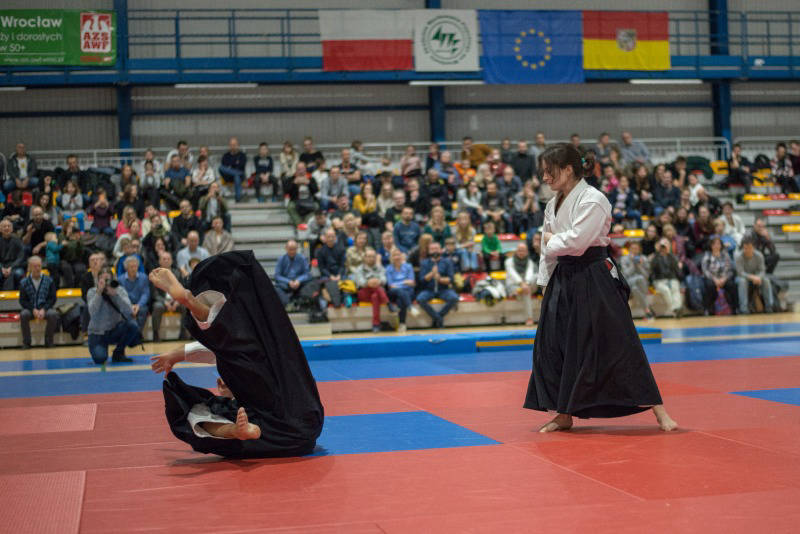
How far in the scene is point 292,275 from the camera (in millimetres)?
16641

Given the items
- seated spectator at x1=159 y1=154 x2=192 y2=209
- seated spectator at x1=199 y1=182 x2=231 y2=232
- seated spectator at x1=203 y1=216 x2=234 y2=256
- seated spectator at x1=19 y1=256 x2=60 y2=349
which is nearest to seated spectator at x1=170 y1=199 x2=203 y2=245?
seated spectator at x1=199 y1=182 x2=231 y2=232

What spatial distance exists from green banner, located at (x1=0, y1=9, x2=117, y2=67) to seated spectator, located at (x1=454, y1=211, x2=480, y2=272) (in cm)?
953

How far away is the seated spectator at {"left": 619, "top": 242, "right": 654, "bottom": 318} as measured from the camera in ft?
57.3

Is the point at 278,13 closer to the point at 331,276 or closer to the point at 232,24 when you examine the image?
the point at 232,24

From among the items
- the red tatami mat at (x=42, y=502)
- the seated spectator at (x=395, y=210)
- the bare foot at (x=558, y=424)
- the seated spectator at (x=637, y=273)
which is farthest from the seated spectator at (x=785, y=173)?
the red tatami mat at (x=42, y=502)

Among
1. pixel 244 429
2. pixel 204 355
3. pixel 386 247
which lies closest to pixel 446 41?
pixel 386 247

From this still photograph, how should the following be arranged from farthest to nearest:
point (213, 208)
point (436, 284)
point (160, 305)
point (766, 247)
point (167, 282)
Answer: point (766, 247) → point (213, 208) → point (436, 284) → point (160, 305) → point (167, 282)

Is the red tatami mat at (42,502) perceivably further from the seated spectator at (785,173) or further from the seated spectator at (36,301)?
the seated spectator at (785,173)

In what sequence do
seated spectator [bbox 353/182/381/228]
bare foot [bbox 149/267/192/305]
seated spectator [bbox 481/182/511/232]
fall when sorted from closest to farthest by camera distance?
bare foot [bbox 149/267/192/305], seated spectator [bbox 353/182/381/228], seated spectator [bbox 481/182/511/232]

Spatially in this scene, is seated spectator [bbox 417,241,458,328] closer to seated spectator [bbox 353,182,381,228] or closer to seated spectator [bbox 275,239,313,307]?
seated spectator [bbox 275,239,313,307]

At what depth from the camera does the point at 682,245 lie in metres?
18.7

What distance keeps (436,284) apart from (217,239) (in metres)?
4.29

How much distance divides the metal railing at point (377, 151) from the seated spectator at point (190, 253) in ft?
20.1

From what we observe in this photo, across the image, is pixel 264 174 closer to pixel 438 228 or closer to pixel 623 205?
pixel 438 228
